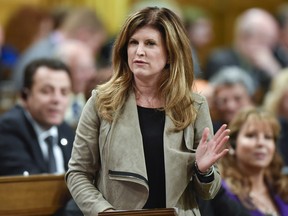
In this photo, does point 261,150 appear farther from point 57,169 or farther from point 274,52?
point 274,52

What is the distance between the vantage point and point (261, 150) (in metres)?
4.88

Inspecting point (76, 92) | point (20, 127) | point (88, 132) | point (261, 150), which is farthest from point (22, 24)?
point (88, 132)

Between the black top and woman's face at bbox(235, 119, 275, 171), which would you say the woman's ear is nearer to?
woman's face at bbox(235, 119, 275, 171)

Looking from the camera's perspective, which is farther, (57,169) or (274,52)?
(274,52)

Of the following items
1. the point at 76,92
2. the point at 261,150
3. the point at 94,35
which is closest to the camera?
the point at 261,150

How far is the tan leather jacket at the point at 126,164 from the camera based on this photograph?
11.4 ft

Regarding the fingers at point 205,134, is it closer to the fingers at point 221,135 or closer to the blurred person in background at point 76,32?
the fingers at point 221,135

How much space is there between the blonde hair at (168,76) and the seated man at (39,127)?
1430 millimetres

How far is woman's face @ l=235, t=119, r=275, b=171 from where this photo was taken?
192 inches

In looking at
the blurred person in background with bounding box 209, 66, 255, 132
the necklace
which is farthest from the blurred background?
the necklace

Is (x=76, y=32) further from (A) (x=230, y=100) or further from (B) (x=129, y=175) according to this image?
(B) (x=129, y=175)

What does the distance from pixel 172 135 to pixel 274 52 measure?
6.03 m

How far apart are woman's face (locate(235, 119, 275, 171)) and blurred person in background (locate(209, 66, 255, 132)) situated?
1.53 metres

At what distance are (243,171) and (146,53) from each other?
1.62m
